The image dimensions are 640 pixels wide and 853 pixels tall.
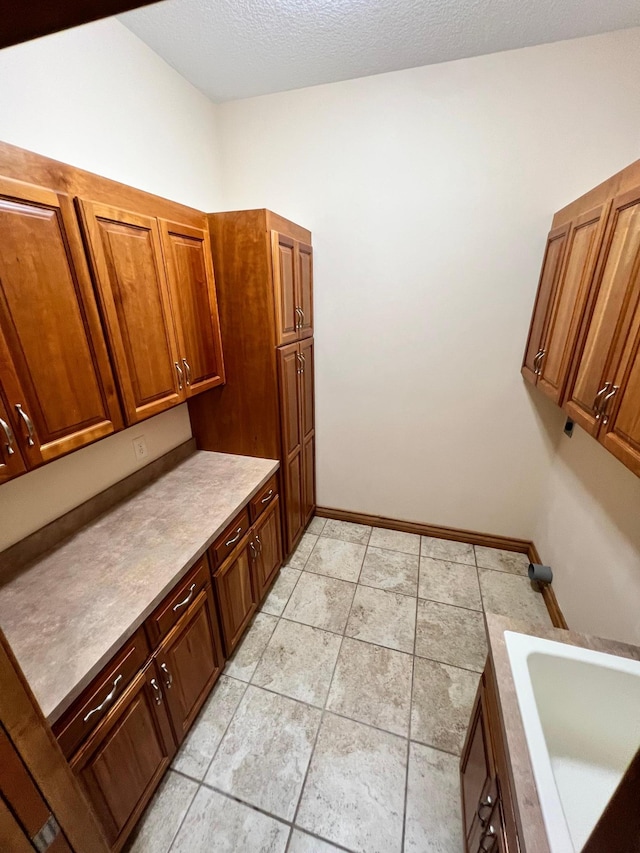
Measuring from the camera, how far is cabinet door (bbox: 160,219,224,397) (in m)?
1.55

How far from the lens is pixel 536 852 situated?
2.09ft

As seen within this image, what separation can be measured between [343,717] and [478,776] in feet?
2.32

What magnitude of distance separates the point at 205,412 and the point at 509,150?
2.19 m

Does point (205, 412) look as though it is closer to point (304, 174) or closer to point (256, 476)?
point (256, 476)

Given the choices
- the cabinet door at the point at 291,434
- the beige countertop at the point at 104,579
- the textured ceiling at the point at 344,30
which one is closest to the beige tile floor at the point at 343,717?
the cabinet door at the point at 291,434

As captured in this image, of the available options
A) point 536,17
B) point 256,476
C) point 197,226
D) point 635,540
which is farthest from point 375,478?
point 536,17

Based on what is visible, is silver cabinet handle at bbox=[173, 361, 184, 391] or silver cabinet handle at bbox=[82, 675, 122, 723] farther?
silver cabinet handle at bbox=[173, 361, 184, 391]

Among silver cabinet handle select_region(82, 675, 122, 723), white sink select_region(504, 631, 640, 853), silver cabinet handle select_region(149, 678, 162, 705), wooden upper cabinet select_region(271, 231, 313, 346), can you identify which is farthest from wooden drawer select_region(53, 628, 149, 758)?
wooden upper cabinet select_region(271, 231, 313, 346)

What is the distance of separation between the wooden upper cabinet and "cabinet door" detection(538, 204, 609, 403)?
4.45 feet

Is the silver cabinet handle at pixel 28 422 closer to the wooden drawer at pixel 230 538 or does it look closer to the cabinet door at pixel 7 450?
the cabinet door at pixel 7 450

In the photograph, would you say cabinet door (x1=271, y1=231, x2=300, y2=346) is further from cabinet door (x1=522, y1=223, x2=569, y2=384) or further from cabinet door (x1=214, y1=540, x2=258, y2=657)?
cabinet door (x1=522, y1=223, x2=569, y2=384)

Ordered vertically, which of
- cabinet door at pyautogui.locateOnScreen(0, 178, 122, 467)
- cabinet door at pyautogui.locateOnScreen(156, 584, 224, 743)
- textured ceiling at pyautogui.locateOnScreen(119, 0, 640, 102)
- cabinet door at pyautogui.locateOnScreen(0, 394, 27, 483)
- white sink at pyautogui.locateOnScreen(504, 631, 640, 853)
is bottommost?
cabinet door at pyautogui.locateOnScreen(156, 584, 224, 743)

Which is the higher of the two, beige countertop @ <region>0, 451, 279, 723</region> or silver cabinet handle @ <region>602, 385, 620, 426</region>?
silver cabinet handle @ <region>602, 385, 620, 426</region>

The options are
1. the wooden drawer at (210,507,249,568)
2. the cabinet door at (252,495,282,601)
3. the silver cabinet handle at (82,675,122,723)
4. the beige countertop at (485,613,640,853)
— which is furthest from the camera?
the cabinet door at (252,495,282,601)
